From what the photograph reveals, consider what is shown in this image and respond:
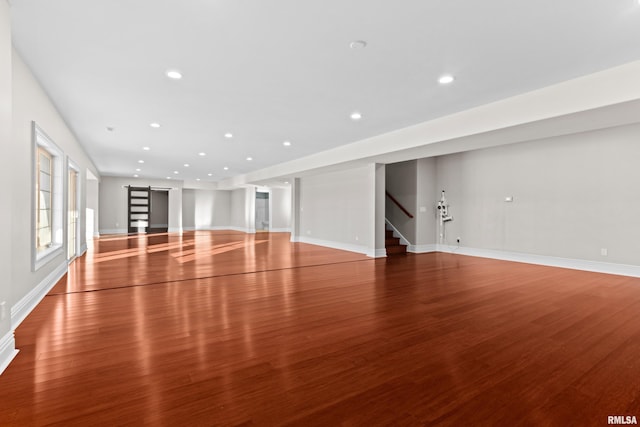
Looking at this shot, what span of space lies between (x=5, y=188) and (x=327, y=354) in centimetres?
283

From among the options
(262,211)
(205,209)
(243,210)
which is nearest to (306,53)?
(243,210)

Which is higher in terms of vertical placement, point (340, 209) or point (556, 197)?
point (556, 197)

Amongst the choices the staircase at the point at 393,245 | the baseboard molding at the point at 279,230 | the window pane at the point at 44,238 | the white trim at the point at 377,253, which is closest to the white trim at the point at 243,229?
the baseboard molding at the point at 279,230

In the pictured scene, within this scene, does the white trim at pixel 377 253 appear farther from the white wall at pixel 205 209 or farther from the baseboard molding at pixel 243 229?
the white wall at pixel 205 209

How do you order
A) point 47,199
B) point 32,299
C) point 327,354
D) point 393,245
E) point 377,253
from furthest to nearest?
point 393,245
point 377,253
point 47,199
point 32,299
point 327,354

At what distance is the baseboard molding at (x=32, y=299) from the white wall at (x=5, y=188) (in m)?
0.56

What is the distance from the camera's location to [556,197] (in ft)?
21.3

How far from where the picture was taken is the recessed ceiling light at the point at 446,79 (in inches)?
148

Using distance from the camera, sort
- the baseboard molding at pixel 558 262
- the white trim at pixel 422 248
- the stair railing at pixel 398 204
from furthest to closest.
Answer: the stair railing at pixel 398 204
the white trim at pixel 422 248
the baseboard molding at pixel 558 262

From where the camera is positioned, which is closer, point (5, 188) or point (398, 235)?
point (5, 188)

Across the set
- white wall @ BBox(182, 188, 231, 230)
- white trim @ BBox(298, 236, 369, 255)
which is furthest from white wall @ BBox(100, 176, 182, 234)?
white trim @ BBox(298, 236, 369, 255)

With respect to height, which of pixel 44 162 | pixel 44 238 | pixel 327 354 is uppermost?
pixel 44 162

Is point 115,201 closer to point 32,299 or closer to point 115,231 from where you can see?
point 115,231

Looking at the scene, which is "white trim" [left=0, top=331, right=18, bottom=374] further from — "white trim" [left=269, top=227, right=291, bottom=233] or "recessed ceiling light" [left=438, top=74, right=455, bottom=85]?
"white trim" [left=269, top=227, right=291, bottom=233]
